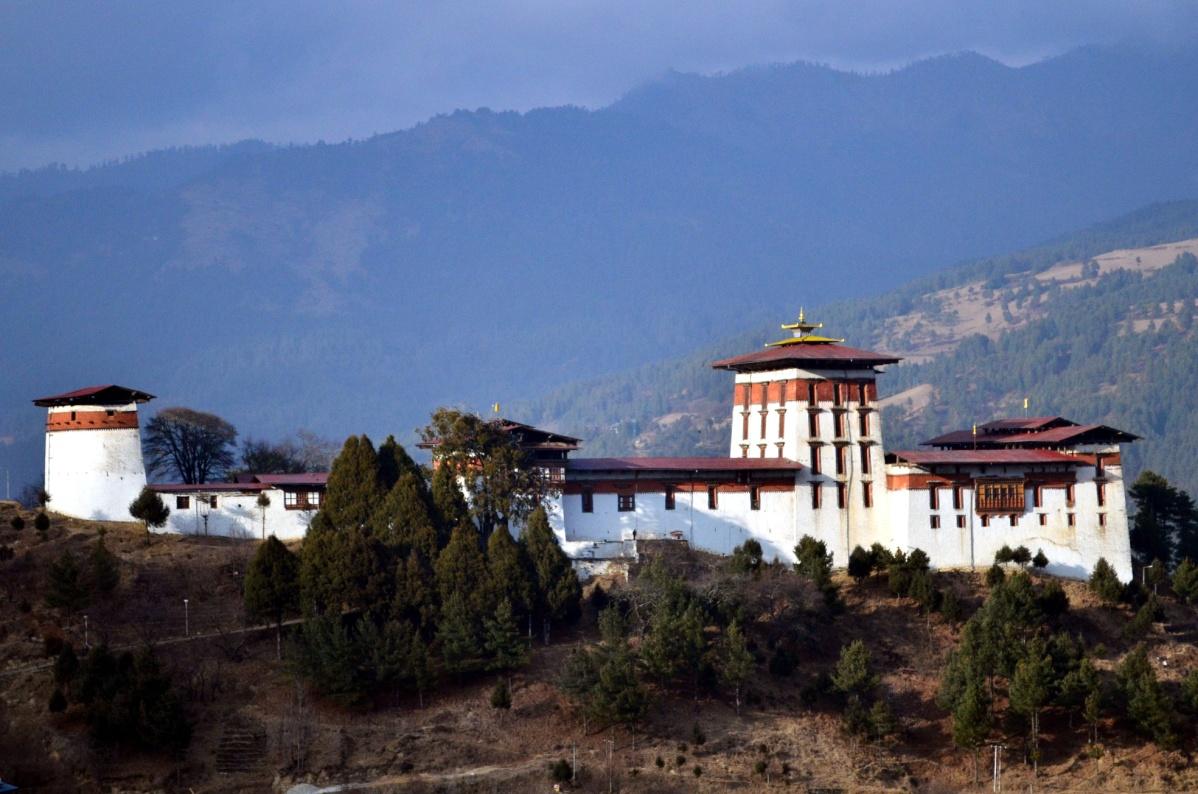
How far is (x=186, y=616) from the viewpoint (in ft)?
277

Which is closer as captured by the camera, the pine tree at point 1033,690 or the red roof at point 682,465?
the pine tree at point 1033,690

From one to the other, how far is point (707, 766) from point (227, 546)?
2555 centimetres

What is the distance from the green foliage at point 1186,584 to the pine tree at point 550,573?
3203 cm

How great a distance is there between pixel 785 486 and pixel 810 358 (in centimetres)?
674

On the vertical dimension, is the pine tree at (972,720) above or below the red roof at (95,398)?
below

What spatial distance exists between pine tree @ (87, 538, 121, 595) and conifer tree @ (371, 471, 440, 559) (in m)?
11.3

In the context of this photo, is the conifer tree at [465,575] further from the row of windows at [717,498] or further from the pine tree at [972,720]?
the pine tree at [972,720]

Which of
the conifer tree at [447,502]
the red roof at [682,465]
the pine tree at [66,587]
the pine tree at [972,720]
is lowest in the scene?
the pine tree at [972,720]

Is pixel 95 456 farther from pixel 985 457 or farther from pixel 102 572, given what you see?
pixel 985 457

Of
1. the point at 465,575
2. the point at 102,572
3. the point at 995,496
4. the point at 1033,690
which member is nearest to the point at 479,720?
the point at 465,575

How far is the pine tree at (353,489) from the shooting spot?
3474 inches

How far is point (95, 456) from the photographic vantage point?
94562 millimetres

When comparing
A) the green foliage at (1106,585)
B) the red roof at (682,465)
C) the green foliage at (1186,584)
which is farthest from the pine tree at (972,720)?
the green foliage at (1186,584)

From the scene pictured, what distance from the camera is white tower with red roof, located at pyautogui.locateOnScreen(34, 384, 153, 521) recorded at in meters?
94.3
